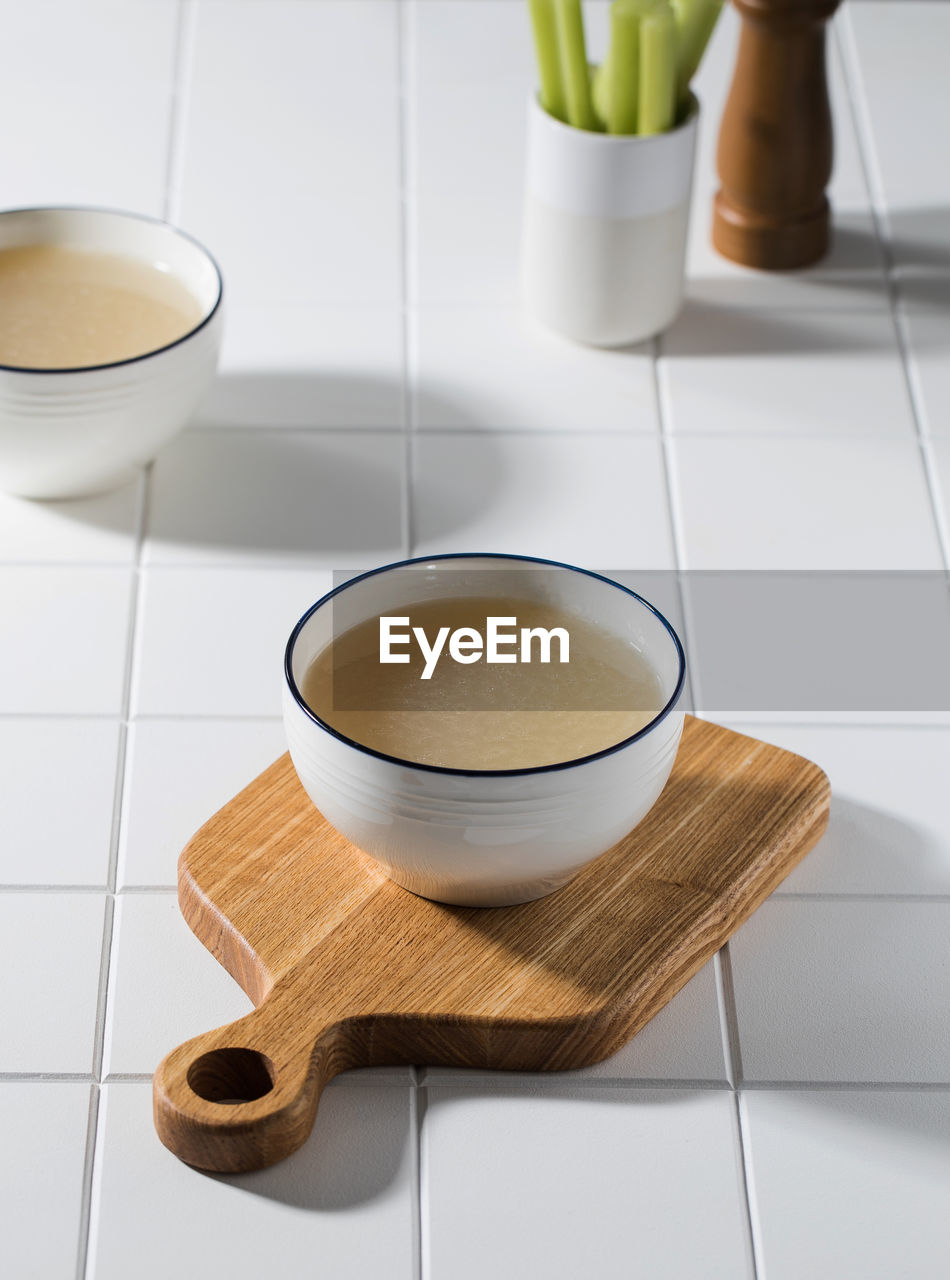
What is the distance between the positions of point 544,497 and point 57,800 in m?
0.36

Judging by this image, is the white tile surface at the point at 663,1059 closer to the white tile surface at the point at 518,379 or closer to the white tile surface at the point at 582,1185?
the white tile surface at the point at 582,1185

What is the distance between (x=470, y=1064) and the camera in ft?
2.22

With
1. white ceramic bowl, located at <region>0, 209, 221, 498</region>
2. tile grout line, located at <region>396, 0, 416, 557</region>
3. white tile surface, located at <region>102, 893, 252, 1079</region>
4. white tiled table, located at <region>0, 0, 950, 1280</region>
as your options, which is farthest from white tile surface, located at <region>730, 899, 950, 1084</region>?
white ceramic bowl, located at <region>0, 209, 221, 498</region>

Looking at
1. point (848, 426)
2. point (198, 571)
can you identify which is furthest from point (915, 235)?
point (198, 571)

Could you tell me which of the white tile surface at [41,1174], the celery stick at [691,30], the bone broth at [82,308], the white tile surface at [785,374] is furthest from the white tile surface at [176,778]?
the celery stick at [691,30]

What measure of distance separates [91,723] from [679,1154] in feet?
1.22

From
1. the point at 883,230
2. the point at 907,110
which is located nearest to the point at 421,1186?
the point at 883,230

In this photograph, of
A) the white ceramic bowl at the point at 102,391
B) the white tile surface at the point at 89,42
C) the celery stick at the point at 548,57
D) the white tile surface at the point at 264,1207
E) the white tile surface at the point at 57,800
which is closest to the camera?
the white tile surface at the point at 264,1207

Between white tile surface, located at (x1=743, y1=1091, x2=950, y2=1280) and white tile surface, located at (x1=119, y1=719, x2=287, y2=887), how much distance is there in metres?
0.29

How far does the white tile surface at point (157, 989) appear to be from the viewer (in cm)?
68

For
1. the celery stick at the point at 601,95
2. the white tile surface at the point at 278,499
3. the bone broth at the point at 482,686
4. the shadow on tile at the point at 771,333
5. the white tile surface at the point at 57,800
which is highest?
the celery stick at the point at 601,95

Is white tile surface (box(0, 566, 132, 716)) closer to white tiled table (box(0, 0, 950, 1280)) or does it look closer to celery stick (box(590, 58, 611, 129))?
white tiled table (box(0, 0, 950, 1280))

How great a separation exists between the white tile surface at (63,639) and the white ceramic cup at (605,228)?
0.37 m

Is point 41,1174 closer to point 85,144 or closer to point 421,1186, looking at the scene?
point 421,1186
